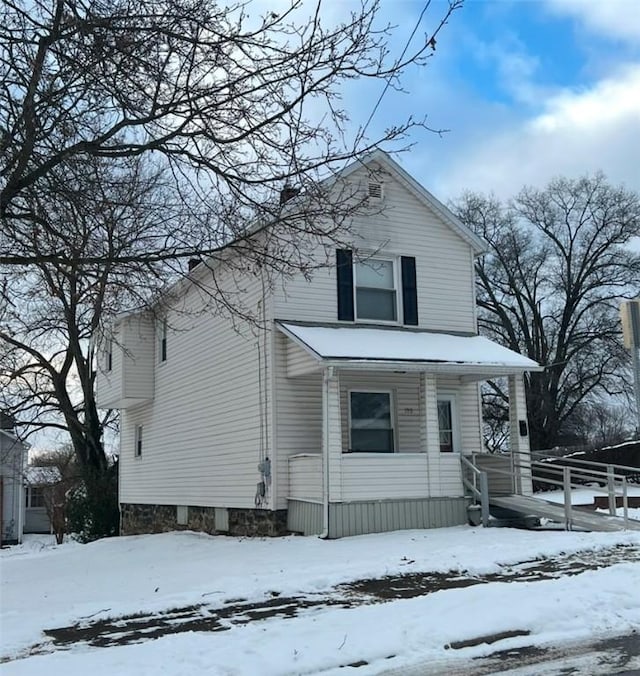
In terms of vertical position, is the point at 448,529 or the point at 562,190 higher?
the point at 562,190

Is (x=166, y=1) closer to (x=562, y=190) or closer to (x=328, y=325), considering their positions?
(x=328, y=325)

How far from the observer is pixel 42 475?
41.5 metres

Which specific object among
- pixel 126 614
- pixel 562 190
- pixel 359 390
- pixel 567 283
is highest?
pixel 562 190

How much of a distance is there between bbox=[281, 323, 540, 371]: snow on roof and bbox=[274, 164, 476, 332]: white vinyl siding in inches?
24.8

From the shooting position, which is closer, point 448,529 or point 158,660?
point 158,660

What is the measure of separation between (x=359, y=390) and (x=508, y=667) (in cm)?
967

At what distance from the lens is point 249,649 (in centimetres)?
598

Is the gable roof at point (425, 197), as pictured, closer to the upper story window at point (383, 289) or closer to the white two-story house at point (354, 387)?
the white two-story house at point (354, 387)

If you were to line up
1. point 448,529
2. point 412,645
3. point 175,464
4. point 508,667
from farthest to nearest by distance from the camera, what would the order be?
point 175,464, point 448,529, point 412,645, point 508,667

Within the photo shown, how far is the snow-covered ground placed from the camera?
583cm

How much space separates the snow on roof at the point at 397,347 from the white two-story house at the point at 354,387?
0.05 meters

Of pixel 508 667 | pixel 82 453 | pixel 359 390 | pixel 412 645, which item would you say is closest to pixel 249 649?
pixel 412 645

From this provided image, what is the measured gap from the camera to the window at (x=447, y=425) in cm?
1596

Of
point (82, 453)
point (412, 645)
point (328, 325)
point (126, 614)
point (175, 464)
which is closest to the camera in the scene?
point (412, 645)
